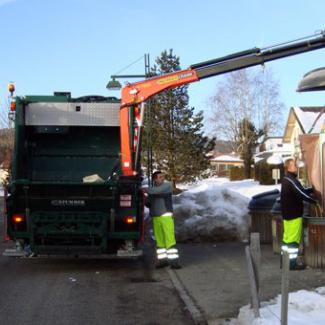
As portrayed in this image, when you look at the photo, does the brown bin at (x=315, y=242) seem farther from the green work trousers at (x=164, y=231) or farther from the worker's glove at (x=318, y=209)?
the green work trousers at (x=164, y=231)

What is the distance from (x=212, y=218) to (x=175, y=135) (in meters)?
21.7

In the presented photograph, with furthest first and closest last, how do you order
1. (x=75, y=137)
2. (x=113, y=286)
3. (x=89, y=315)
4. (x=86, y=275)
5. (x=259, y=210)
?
(x=259, y=210)
(x=75, y=137)
(x=86, y=275)
(x=113, y=286)
(x=89, y=315)

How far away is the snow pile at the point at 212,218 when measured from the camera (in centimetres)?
1362

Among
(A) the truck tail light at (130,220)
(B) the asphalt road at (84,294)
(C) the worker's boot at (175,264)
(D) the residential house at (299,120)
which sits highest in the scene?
(D) the residential house at (299,120)

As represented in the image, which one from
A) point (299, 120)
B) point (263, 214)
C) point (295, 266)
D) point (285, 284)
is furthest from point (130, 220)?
point (299, 120)

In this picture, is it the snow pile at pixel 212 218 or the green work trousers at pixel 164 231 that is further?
the snow pile at pixel 212 218

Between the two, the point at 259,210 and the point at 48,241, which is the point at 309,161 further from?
the point at 48,241

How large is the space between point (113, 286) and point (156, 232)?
178cm

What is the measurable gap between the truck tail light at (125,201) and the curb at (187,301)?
4.22 feet

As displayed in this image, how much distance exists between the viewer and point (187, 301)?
7609 mm

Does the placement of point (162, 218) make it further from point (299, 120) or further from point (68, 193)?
point (299, 120)

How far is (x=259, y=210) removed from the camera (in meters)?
12.5

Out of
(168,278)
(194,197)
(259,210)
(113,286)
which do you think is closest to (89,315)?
(113,286)

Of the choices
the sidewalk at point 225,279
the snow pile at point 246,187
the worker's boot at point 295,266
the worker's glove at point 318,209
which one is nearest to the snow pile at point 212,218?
the sidewalk at point 225,279
